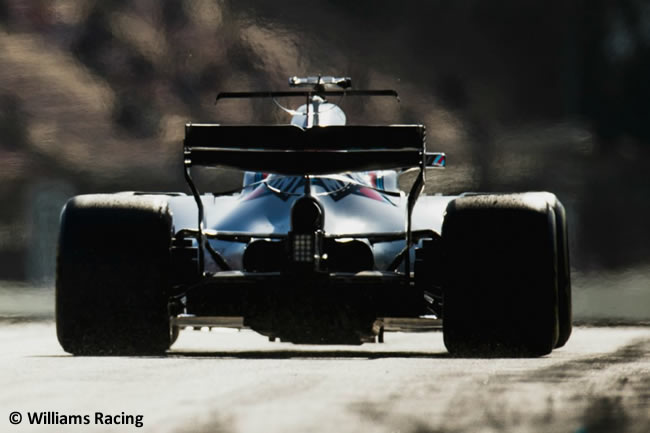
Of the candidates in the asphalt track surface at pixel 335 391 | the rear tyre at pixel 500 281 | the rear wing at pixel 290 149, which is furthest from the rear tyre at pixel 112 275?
the rear tyre at pixel 500 281

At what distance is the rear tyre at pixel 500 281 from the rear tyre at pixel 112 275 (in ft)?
4.82

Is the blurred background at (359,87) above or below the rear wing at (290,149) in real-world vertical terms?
above

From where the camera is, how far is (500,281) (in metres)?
8.80

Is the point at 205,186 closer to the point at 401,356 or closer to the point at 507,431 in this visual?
the point at 401,356

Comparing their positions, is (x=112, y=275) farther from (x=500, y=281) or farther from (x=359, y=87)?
(x=359, y=87)

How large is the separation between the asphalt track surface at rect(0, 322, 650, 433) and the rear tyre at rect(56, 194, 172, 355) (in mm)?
147

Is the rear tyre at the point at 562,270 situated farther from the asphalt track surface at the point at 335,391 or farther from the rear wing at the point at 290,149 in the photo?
the rear wing at the point at 290,149

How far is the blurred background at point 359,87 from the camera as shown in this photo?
15555 mm

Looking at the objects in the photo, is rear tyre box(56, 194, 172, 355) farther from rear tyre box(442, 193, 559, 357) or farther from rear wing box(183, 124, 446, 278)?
rear tyre box(442, 193, 559, 357)

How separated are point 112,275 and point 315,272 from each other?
3.37ft

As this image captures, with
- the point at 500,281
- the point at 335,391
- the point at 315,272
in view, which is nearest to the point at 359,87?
the point at 315,272

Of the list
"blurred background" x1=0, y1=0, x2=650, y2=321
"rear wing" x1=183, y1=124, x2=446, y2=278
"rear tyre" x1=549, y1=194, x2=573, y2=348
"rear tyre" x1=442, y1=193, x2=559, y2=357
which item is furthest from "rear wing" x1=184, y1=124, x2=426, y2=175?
"blurred background" x1=0, y1=0, x2=650, y2=321

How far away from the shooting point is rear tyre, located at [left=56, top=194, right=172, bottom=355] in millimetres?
9070

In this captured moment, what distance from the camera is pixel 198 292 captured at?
29.8 ft
